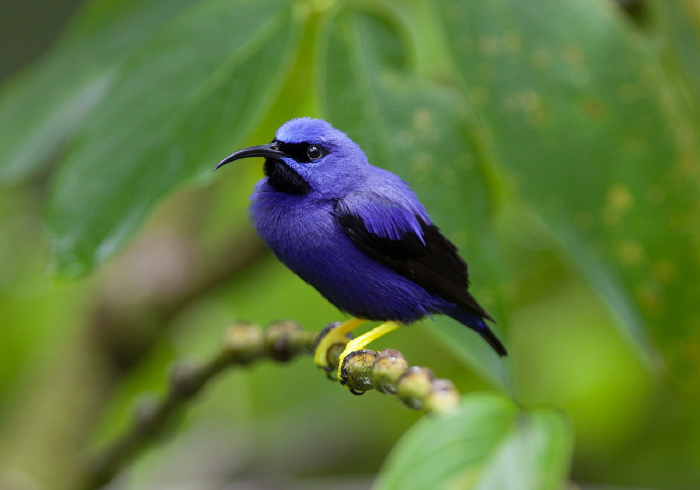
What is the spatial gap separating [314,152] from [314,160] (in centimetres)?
1

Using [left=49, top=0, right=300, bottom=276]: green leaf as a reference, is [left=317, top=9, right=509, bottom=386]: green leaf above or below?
below

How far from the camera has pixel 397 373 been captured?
2.60 feet

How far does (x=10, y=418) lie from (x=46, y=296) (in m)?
0.56

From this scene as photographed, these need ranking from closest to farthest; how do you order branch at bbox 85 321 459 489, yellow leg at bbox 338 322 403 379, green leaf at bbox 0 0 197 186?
Answer: 1. branch at bbox 85 321 459 489
2. yellow leg at bbox 338 322 403 379
3. green leaf at bbox 0 0 197 186

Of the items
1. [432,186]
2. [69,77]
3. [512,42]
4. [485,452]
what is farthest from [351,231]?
[69,77]

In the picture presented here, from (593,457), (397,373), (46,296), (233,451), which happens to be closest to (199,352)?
(233,451)

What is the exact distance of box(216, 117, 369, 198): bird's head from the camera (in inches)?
46.4

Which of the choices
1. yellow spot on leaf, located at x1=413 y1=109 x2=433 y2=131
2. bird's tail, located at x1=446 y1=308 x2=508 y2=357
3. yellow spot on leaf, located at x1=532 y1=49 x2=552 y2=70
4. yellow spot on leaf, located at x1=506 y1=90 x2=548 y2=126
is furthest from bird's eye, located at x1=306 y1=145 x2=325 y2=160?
yellow spot on leaf, located at x1=532 y1=49 x2=552 y2=70

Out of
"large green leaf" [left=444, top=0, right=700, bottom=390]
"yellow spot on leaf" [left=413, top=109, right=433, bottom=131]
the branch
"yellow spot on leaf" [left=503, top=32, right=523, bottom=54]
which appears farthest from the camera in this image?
"yellow spot on leaf" [left=503, top=32, right=523, bottom=54]

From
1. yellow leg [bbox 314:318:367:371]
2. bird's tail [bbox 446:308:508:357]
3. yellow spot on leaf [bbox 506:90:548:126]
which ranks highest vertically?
yellow spot on leaf [bbox 506:90:548:126]

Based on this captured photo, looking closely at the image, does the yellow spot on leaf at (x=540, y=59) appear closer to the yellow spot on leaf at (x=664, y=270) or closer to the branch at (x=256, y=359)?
the yellow spot on leaf at (x=664, y=270)

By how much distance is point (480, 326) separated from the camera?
1.32m

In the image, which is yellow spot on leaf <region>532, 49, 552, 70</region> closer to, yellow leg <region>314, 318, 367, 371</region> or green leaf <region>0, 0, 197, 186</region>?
yellow leg <region>314, 318, 367, 371</region>

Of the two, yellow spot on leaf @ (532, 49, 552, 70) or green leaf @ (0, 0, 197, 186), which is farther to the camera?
green leaf @ (0, 0, 197, 186)
